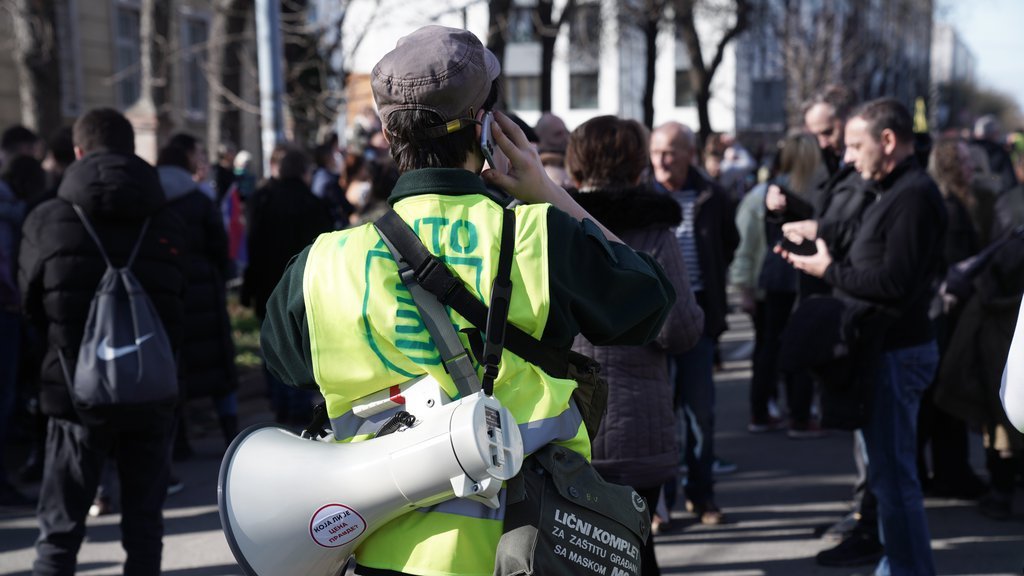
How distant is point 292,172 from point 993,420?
15.4 ft

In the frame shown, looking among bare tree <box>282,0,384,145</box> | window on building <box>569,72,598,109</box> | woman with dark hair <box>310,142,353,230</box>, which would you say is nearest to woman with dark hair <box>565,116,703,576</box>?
woman with dark hair <box>310,142,353,230</box>

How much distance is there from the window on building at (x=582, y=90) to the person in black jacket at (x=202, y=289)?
149 ft

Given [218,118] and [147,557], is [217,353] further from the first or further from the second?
[218,118]

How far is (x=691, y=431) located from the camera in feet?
17.8

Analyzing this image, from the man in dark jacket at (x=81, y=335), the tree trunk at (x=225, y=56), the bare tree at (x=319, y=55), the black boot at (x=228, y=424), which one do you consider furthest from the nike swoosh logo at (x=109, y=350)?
the tree trunk at (x=225, y=56)

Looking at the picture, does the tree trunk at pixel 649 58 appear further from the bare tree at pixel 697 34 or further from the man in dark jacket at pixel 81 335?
the man in dark jacket at pixel 81 335

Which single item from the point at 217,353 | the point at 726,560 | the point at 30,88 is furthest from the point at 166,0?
the point at 726,560

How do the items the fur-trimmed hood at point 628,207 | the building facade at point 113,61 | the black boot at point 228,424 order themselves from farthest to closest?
the building facade at point 113,61, the black boot at point 228,424, the fur-trimmed hood at point 628,207

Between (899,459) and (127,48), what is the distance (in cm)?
1941

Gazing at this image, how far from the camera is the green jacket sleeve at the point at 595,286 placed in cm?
195

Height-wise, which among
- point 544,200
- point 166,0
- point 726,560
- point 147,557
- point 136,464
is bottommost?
point 726,560

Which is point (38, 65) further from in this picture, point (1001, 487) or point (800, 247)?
point (1001, 487)

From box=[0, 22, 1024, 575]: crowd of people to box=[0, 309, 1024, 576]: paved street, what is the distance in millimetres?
143

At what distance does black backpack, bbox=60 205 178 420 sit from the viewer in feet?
12.6
